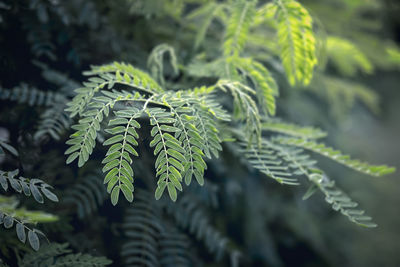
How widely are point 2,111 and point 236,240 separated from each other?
1280mm

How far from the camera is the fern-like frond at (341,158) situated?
3.05 ft

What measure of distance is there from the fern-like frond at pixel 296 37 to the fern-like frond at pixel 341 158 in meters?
0.21

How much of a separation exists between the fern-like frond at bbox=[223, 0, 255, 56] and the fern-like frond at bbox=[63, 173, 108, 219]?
0.64 metres

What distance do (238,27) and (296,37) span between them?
0.59 ft

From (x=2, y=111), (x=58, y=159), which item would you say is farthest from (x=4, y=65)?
(x=58, y=159)

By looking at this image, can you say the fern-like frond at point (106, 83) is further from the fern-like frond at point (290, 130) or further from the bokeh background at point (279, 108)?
the fern-like frond at point (290, 130)

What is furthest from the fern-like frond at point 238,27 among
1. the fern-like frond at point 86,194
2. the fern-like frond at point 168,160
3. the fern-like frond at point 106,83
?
the fern-like frond at point 86,194

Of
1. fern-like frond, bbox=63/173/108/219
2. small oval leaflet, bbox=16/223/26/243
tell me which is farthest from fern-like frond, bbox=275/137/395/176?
small oval leaflet, bbox=16/223/26/243

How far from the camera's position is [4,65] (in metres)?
1.03

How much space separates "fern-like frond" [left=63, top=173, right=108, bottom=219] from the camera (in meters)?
1.04

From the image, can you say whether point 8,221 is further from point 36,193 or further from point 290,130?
point 290,130

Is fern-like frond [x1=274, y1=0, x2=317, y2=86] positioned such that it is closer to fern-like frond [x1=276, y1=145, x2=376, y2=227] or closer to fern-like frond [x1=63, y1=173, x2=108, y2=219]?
fern-like frond [x1=276, y1=145, x2=376, y2=227]

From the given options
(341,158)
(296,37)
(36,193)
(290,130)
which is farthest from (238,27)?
(36,193)

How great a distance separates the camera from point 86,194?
109 cm
